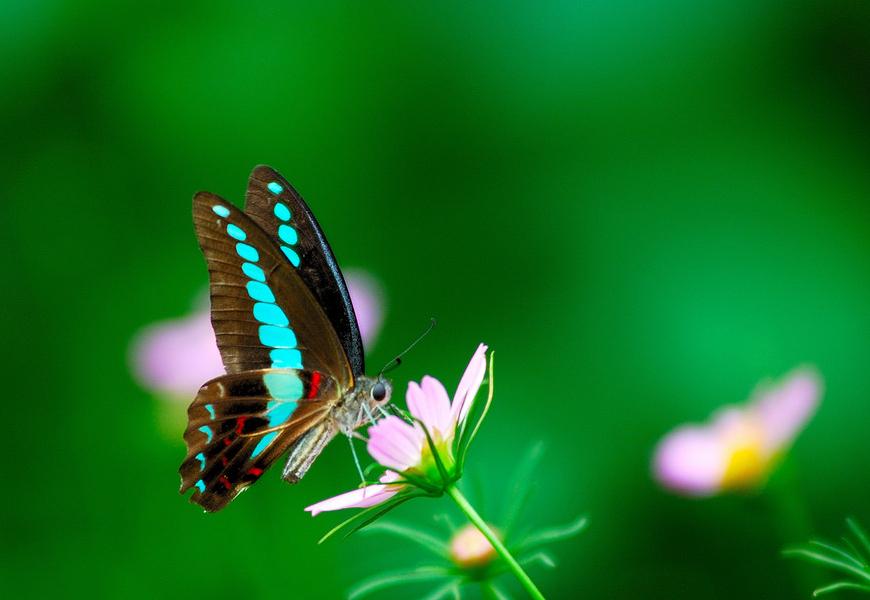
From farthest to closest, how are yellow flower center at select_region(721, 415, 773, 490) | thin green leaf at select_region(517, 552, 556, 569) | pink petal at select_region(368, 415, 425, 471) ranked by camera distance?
yellow flower center at select_region(721, 415, 773, 490) < pink petal at select_region(368, 415, 425, 471) < thin green leaf at select_region(517, 552, 556, 569)

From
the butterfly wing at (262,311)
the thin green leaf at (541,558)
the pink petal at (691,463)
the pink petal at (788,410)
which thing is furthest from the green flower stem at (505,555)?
the pink petal at (691,463)

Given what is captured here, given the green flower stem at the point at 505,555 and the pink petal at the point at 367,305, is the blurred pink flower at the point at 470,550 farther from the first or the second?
the pink petal at the point at 367,305

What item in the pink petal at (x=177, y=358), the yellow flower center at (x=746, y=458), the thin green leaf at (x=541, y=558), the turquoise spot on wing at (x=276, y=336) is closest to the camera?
the thin green leaf at (x=541, y=558)

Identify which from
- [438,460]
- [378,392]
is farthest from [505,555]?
[378,392]

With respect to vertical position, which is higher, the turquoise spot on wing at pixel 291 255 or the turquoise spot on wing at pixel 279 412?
the turquoise spot on wing at pixel 291 255

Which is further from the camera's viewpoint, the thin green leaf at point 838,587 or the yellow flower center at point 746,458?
the yellow flower center at point 746,458

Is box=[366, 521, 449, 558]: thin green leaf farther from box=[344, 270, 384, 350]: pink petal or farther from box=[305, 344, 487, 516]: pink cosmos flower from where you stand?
box=[344, 270, 384, 350]: pink petal

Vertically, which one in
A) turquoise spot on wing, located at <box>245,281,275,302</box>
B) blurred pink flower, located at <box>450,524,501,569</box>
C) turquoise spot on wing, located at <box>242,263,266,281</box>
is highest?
turquoise spot on wing, located at <box>242,263,266,281</box>

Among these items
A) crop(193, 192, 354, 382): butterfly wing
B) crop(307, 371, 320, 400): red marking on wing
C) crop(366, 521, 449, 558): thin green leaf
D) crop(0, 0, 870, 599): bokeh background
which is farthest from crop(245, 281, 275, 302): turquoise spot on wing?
crop(0, 0, 870, 599): bokeh background
